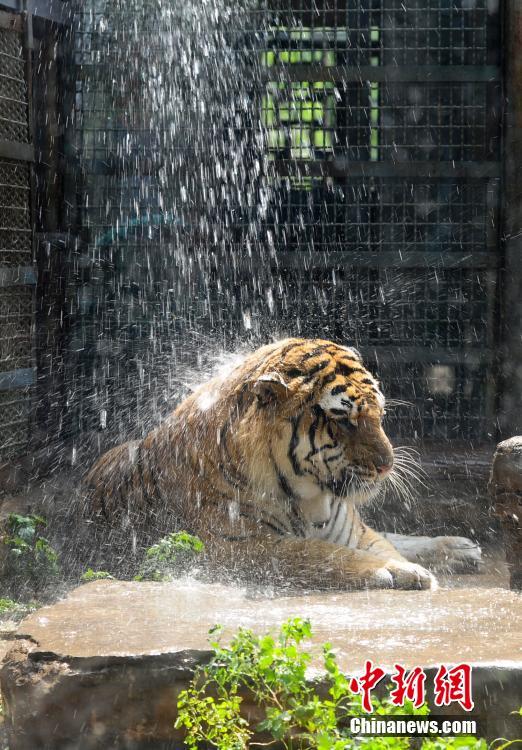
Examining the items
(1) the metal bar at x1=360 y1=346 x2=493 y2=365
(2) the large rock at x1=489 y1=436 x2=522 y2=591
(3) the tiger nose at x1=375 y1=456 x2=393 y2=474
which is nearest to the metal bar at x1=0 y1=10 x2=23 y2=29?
(1) the metal bar at x1=360 y1=346 x2=493 y2=365

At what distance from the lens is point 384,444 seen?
4191 millimetres

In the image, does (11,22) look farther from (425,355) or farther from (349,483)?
(349,483)

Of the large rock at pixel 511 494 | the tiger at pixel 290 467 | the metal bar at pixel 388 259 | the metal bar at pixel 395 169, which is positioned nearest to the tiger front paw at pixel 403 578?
the tiger at pixel 290 467

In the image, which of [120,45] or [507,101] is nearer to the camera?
[507,101]

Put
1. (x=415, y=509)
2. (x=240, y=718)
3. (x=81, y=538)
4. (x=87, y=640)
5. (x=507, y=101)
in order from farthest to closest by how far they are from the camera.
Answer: (x=507, y=101)
(x=415, y=509)
(x=81, y=538)
(x=87, y=640)
(x=240, y=718)

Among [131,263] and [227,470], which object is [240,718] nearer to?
[227,470]

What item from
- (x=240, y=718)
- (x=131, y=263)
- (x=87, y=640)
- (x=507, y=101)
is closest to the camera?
(x=240, y=718)

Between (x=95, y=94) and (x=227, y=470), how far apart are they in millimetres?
3873

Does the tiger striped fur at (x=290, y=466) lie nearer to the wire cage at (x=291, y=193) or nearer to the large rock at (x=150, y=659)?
the large rock at (x=150, y=659)

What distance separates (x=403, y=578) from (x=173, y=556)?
0.93 m

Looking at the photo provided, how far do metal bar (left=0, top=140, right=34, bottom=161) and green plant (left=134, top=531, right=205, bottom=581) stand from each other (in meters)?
3.38

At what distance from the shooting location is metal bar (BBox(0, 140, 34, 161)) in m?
6.52

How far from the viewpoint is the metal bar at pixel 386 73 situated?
6727 millimetres

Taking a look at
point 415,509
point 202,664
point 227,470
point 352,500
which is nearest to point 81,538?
point 227,470
